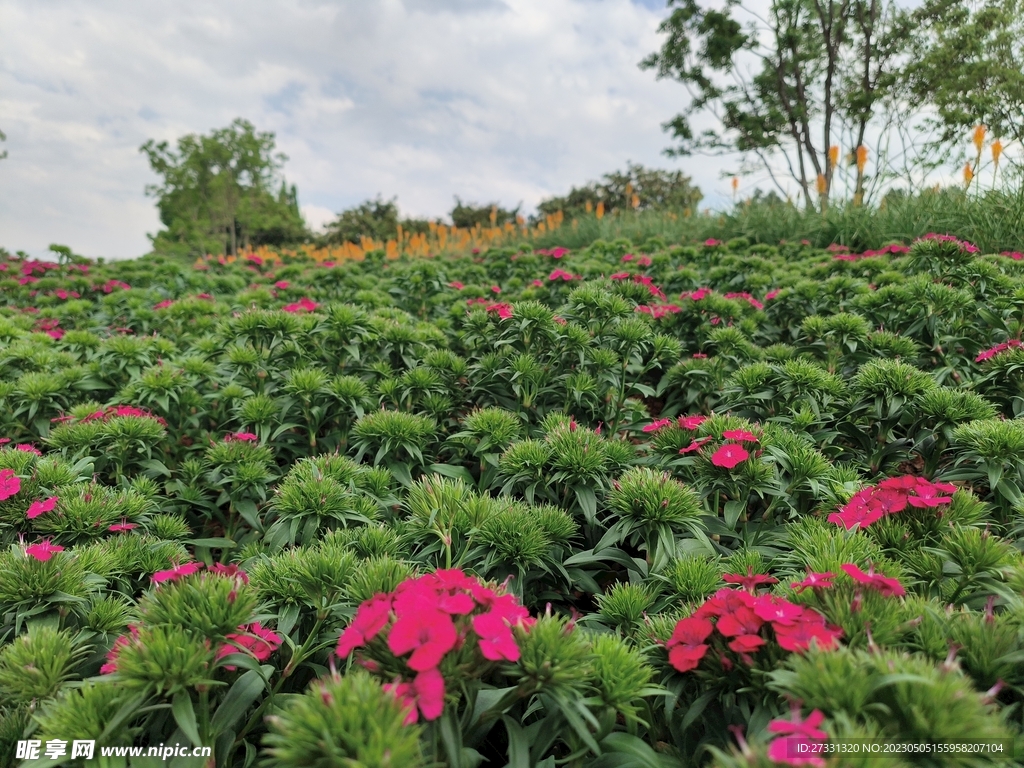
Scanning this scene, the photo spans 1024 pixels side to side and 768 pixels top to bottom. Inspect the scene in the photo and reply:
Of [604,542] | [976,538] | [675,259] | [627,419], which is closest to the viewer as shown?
[976,538]

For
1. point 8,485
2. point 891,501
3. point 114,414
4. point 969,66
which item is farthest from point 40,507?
point 969,66

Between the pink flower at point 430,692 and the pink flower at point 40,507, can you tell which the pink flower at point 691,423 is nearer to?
the pink flower at point 430,692

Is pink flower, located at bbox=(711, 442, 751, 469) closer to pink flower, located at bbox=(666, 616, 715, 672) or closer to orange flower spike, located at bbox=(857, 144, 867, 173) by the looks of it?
pink flower, located at bbox=(666, 616, 715, 672)

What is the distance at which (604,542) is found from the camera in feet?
5.71

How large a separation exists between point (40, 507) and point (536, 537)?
1.61m

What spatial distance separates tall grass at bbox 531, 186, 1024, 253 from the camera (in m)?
5.40

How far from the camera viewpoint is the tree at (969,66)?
9008 mm

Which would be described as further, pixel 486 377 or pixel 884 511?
pixel 486 377

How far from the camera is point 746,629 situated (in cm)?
107

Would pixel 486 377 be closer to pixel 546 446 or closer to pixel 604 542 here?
pixel 546 446

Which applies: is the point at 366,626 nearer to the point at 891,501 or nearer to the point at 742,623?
the point at 742,623

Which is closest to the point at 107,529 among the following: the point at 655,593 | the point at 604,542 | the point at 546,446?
the point at 546,446

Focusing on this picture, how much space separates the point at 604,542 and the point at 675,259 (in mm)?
4518

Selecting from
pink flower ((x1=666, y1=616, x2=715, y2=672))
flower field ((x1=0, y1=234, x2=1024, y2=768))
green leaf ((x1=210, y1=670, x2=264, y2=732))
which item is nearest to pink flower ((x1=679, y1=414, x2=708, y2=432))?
flower field ((x1=0, y1=234, x2=1024, y2=768))
